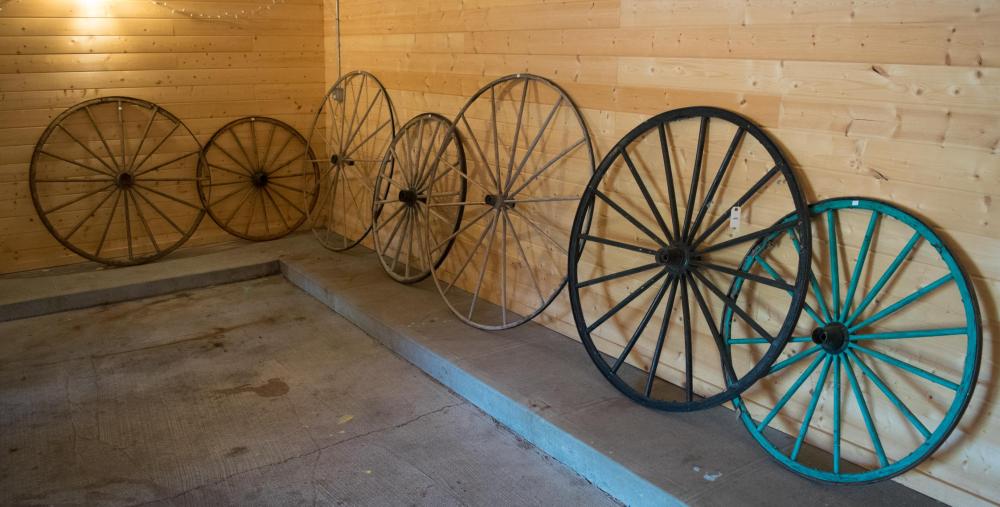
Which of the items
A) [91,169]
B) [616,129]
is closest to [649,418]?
[616,129]

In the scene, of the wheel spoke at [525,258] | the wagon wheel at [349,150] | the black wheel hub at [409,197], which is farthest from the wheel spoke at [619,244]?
the wagon wheel at [349,150]

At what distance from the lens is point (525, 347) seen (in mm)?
3709

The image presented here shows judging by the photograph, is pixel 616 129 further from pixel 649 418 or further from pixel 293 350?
pixel 293 350

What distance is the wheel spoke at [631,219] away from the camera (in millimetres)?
3117

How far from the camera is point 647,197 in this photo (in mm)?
3152

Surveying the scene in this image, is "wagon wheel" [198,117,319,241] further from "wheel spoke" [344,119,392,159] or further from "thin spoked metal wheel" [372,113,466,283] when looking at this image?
"thin spoked metal wheel" [372,113,466,283]

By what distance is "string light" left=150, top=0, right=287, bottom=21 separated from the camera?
16.6 feet

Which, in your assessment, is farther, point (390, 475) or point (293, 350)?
point (293, 350)

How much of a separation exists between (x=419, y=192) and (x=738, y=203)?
2134mm

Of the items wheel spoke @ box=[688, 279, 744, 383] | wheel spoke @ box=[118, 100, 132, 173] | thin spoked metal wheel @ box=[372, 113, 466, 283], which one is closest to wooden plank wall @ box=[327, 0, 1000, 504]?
wheel spoke @ box=[688, 279, 744, 383]

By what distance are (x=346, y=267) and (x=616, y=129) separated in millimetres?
2265

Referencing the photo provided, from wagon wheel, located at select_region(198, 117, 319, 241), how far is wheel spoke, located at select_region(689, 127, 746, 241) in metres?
3.33

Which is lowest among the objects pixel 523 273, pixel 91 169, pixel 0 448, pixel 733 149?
pixel 0 448

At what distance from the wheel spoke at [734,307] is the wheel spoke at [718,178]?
0.20 meters
